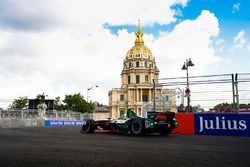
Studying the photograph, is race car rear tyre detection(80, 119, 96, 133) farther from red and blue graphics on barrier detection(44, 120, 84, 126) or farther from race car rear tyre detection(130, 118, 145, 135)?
red and blue graphics on barrier detection(44, 120, 84, 126)

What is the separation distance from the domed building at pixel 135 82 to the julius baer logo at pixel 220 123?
266ft

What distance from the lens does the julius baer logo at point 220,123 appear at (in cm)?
1304

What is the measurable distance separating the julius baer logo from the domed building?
8119cm

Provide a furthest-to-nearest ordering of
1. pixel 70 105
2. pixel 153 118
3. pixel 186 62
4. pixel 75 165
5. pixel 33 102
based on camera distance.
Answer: pixel 70 105 → pixel 33 102 → pixel 186 62 → pixel 153 118 → pixel 75 165

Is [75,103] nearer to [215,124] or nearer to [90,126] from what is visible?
[90,126]

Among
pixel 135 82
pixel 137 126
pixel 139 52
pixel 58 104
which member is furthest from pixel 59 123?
pixel 139 52

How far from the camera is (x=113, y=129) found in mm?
13547

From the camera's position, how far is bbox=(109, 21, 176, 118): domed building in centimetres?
9831

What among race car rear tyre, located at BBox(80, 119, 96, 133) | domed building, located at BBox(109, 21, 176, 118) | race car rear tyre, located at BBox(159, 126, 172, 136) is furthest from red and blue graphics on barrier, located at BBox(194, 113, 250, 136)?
domed building, located at BBox(109, 21, 176, 118)

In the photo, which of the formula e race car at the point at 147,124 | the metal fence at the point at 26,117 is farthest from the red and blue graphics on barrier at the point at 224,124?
the metal fence at the point at 26,117

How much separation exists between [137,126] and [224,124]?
4416 millimetres

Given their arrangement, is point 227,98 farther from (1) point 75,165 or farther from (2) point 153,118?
(1) point 75,165

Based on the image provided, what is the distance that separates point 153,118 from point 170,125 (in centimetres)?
99

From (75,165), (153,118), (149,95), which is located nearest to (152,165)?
(75,165)
